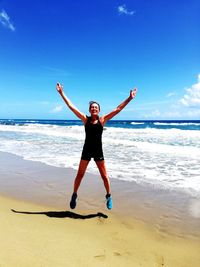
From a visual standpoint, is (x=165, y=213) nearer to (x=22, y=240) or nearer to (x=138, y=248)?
(x=138, y=248)

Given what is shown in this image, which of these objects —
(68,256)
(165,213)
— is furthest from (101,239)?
(165,213)

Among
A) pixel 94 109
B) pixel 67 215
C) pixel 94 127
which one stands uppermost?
pixel 94 109

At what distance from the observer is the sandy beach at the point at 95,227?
3.34 meters

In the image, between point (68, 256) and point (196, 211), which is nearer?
point (68, 256)

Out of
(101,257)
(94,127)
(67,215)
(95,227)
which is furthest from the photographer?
(94,127)

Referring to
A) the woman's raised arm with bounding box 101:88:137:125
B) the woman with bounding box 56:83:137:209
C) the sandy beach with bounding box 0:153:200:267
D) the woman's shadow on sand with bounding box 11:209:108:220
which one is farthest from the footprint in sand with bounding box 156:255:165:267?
the woman's raised arm with bounding box 101:88:137:125

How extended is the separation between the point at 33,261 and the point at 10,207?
8.34 ft

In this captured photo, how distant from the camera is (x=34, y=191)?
6801mm

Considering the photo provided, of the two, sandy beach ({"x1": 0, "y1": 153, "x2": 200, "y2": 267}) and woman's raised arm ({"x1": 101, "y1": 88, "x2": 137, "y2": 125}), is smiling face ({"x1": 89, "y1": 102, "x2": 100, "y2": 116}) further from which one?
sandy beach ({"x1": 0, "y1": 153, "x2": 200, "y2": 267})

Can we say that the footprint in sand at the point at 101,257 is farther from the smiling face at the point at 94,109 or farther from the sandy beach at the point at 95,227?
the smiling face at the point at 94,109

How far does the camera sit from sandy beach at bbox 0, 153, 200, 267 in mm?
3344

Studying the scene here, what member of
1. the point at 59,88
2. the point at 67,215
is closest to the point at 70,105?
the point at 59,88

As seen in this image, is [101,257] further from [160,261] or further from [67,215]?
[67,215]

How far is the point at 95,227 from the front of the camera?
4.56 metres
